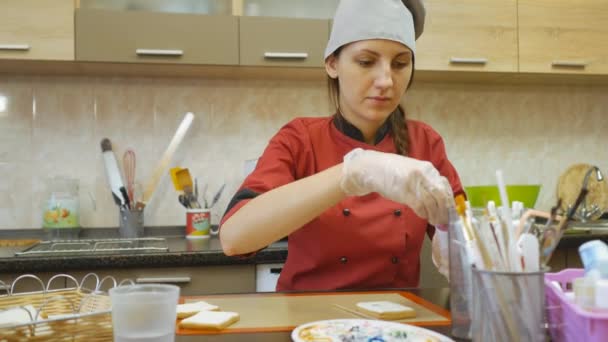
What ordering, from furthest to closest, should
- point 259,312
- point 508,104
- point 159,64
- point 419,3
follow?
point 508,104, point 159,64, point 419,3, point 259,312

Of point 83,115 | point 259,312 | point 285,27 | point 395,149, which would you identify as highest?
point 285,27

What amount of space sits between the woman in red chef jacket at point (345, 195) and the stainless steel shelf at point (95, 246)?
0.65 metres

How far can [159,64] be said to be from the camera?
2025mm

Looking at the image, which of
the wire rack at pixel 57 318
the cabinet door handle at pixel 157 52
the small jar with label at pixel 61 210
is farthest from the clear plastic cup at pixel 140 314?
the small jar with label at pixel 61 210

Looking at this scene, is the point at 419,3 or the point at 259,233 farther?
the point at 419,3

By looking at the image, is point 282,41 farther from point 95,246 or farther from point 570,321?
point 570,321

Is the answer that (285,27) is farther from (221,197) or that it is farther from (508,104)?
(508,104)

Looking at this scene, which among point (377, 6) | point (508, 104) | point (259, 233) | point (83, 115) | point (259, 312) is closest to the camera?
point (259, 312)

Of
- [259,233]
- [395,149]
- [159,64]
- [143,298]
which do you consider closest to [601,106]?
[395,149]

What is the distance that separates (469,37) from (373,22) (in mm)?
1136

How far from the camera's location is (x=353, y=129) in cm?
136

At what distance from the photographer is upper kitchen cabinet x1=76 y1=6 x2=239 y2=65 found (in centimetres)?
194

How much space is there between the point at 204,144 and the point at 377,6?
1.25 m

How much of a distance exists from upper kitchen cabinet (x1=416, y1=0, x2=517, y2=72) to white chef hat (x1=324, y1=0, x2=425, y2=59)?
921 millimetres
